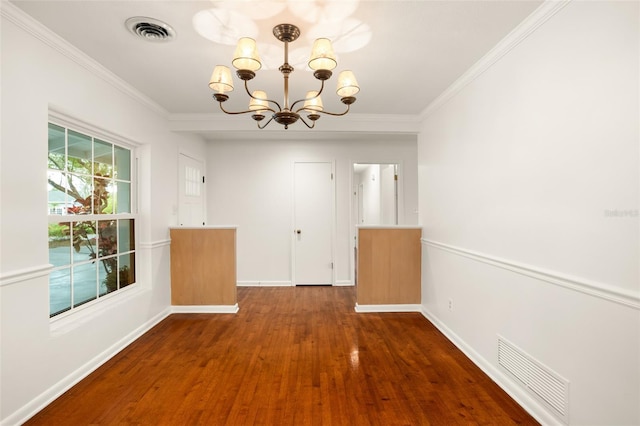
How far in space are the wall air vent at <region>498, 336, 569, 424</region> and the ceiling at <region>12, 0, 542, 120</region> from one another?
2.12m

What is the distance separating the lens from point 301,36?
2105 millimetres

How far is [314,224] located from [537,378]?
363 centimetres

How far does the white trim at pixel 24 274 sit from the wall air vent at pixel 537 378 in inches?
123

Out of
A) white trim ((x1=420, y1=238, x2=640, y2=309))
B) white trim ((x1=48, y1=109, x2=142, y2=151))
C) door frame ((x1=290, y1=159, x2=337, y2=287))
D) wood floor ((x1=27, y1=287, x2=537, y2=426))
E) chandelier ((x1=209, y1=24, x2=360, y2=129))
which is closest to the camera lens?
white trim ((x1=420, y1=238, x2=640, y2=309))

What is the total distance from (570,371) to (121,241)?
11.9 ft

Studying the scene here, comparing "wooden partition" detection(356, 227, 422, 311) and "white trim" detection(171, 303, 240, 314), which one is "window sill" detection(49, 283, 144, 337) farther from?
"wooden partition" detection(356, 227, 422, 311)

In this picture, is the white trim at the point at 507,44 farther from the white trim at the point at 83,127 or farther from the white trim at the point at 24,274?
the white trim at the point at 24,274

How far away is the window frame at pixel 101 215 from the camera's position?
229cm

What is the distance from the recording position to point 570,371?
1.69 meters

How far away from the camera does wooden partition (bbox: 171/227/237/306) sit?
3.90 m

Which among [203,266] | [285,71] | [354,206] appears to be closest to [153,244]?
[203,266]

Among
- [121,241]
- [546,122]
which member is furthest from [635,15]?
[121,241]

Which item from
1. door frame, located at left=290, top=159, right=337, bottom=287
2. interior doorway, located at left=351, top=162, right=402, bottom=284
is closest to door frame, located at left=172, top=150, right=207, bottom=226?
door frame, located at left=290, top=159, right=337, bottom=287

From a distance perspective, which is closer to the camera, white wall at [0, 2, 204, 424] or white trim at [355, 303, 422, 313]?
white wall at [0, 2, 204, 424]
